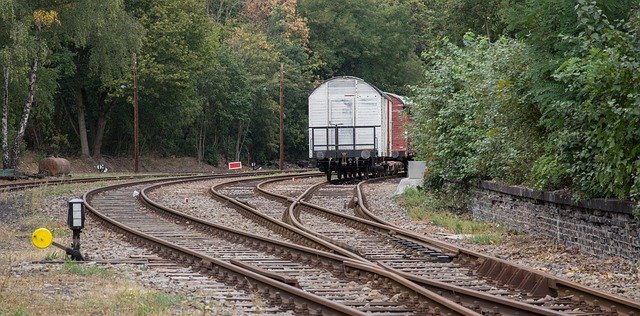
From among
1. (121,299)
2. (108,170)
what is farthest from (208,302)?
(108,170)

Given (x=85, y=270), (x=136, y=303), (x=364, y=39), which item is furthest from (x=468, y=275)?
(x=364, y=39)

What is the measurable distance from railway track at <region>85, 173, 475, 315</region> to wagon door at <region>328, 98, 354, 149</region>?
2233cm

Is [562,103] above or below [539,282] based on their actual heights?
above

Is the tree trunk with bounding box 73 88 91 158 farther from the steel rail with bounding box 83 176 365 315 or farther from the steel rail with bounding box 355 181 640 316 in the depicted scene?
the steel rail with bounding box 355 181 640 316

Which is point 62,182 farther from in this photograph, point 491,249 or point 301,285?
point 301,285

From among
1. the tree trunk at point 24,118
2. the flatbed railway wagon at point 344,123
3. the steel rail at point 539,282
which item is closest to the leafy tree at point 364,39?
the tree trunk at point 24,118

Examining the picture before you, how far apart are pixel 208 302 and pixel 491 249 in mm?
6532

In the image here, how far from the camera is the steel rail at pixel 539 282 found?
1035cm

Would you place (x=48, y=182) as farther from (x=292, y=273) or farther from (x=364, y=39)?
(x=364, y=39)

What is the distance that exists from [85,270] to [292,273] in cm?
249

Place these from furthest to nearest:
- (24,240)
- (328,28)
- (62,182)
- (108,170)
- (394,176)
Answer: (328,28), (108,170), (394,176), (62,182), (24,240)

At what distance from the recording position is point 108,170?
59000 millimetres

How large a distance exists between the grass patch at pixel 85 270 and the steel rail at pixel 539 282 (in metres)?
3.67

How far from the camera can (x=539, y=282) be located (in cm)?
1171
